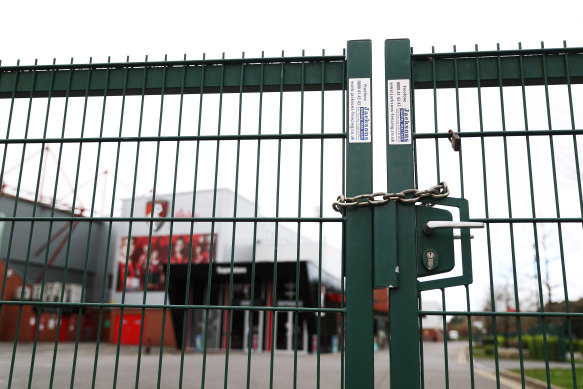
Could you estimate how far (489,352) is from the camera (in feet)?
92.2

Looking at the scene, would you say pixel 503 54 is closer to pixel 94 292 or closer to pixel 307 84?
pixel 307 84

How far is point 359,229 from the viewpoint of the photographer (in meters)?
2.49

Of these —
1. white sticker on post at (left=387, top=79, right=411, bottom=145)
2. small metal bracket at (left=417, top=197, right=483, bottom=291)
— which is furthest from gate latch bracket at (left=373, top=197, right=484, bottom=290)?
white sticker on post at (left=387, top=79, right=411, bottom=145)

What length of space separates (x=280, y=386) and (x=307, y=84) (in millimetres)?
9486

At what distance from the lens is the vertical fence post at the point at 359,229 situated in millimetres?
2375

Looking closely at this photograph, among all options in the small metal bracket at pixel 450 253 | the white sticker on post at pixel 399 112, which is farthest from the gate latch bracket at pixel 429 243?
the white sticker on post at pixel 399 112

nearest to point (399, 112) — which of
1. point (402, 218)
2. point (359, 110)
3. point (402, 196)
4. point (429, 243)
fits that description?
point (359, 110)

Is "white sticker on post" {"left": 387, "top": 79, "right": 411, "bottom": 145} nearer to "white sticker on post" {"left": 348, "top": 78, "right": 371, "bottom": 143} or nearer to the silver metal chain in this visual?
"white sticker on post" {"left": 348, "top": 78, "right": 371, "bottom": 143}

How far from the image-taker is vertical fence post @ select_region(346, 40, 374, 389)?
2375mm

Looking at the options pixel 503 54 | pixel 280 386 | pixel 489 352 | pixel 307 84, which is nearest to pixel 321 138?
pixel 307 84

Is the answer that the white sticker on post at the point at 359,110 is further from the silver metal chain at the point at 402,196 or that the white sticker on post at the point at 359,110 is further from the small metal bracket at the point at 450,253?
the small metal bracket at the point at 450,253

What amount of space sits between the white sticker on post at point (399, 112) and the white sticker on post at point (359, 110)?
121 mm

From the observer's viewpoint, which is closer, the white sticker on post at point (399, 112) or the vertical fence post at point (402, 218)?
the vertical fence post at point (402, 218)

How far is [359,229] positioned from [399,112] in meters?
0.69
